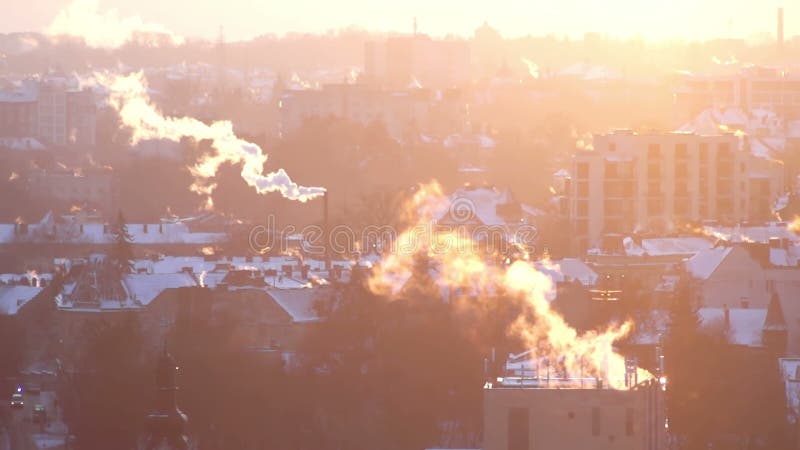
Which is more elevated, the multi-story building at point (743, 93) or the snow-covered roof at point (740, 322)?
the multi-story building at point (743, 93)

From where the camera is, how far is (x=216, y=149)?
80250mm

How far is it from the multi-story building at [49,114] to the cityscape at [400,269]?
0.50 feet

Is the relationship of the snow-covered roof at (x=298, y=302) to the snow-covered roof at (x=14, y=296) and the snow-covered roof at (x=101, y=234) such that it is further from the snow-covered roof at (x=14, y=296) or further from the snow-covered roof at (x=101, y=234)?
the snow-covered roof at (x=101, y=234)

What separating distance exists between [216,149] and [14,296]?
2820 centimetres

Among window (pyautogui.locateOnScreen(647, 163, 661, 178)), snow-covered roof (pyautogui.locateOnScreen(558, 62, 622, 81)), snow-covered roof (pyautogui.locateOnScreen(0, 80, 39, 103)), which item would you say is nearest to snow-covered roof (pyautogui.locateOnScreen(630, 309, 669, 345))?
window (pyautogui.locateOnScreen(647, 163, 661, 178))

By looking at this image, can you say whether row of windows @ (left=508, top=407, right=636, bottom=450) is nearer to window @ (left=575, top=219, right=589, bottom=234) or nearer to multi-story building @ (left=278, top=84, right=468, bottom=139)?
window @ (left=575, top=219, right=589, bottom=234)

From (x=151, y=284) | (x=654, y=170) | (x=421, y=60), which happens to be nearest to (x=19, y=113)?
(x=421, y=60)

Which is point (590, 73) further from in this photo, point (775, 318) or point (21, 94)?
point (775, 318)

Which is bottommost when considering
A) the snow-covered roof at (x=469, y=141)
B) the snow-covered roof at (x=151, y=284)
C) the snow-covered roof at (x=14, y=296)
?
the snow-covered roof at (x=14, y=296)

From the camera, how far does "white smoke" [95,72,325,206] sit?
6625cm

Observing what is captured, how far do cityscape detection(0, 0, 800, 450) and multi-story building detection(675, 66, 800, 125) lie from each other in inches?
4.8

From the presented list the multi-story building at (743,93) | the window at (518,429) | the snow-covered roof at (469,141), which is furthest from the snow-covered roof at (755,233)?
the multi-story building at (743,93)

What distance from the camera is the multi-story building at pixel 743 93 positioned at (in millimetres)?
109250

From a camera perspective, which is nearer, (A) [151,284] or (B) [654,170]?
(A) [151,284]
